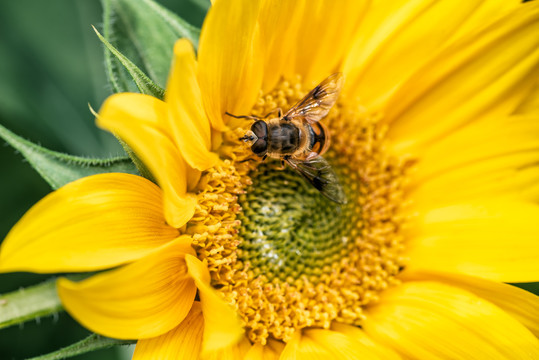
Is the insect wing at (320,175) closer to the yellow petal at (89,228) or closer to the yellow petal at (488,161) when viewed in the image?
the yellow petal at (488,161)

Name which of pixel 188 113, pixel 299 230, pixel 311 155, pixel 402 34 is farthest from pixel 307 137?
pixel 188 113

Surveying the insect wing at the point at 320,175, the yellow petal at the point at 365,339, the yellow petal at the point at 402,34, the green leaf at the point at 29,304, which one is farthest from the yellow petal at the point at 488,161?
Answer: the green leaf at the point at 29,304

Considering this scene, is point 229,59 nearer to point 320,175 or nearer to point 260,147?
point 260,147

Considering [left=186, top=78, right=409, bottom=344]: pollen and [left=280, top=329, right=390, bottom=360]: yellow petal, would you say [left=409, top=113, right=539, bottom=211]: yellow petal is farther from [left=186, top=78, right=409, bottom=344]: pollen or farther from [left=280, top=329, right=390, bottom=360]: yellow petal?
[left=280, top=329, right=390, bottom=360]: yellow petal

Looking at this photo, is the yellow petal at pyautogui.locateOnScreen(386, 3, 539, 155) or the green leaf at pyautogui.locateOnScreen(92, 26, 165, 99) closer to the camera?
the green leaf at pyautogui.locateOnScreen(92, 26, 165, 99)

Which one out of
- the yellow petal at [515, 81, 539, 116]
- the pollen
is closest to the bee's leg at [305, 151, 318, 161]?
the pollen

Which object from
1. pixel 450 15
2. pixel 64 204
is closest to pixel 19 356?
pixel 64 204
